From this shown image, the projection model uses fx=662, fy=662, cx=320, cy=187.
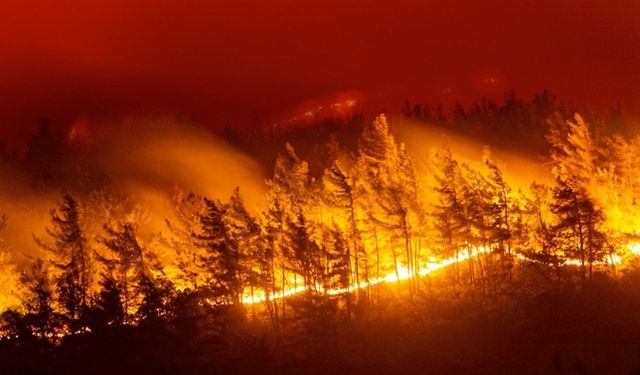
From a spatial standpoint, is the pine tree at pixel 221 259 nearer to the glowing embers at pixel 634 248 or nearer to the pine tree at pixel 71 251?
the pine tree at pixel 71 251

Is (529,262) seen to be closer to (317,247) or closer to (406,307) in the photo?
(406,307)

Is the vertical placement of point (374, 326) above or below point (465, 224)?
below

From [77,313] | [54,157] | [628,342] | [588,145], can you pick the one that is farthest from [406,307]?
[54,157]

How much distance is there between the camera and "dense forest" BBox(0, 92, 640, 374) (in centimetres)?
3878

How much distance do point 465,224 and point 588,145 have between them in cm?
2157

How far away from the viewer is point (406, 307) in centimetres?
4731

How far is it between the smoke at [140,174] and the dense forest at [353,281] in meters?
20.2

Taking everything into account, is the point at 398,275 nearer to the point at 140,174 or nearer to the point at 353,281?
the point at 353,281

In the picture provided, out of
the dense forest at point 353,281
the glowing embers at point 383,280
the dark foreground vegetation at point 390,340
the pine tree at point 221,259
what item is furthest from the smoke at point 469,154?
the pine tree at point 221,259

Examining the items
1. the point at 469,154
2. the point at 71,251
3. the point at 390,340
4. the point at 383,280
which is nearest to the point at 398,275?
the point at 383,280

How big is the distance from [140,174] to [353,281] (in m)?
67.1

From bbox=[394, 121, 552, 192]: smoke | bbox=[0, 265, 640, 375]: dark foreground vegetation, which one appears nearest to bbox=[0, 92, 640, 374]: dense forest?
bbox=[0, 265, 640, 375]: dark foreground vegetation

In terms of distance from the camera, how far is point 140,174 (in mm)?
107562

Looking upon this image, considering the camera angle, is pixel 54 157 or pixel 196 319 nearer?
pixel 196 319
